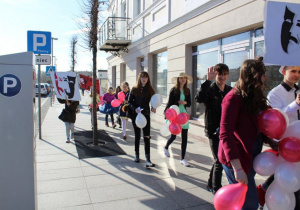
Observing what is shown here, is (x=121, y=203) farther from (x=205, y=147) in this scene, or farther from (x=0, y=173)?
(x=205, y=147)

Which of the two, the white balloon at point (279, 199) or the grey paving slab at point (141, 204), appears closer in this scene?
the white balloon at point (279, 199)

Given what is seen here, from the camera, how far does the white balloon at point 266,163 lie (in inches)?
87.3

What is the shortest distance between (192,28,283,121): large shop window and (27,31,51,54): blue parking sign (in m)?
4.58

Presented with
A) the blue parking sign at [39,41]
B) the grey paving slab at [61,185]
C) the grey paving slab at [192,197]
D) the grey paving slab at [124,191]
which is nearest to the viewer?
the grey paving slab at [192,197]

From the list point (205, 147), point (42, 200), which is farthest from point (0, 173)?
point (205, 147)

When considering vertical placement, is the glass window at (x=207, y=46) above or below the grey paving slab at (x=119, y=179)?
above

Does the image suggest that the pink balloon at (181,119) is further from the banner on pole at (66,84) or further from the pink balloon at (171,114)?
the banner on pole at (66,84)

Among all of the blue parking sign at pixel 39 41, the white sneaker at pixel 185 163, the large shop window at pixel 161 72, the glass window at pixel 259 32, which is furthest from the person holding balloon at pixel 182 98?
the large shop window at pixel 161 72

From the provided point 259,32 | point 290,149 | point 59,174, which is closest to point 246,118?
point 290,149

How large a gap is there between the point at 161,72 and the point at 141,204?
810 cm

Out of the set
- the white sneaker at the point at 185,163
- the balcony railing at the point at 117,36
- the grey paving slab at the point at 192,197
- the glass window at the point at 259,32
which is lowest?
the grey paving slab at the point at 192,197

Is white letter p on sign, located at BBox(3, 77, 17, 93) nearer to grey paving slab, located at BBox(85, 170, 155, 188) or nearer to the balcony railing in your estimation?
grey paving slab, located at BBox(85, 170, 155, 188)

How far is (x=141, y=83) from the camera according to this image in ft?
16.7

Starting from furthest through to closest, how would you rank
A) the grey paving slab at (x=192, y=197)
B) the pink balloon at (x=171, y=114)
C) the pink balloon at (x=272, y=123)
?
1. the pink balloon at (x=171, y=114)
2. the grey paving slab at (x=192, y=197)
3. the pink balloon at (x=272, y=123)
